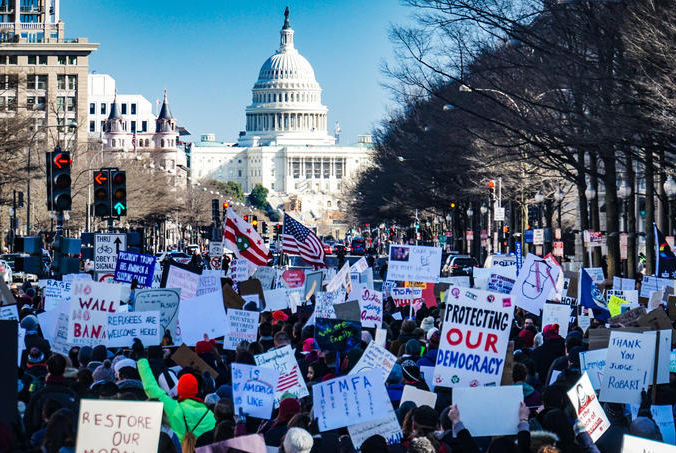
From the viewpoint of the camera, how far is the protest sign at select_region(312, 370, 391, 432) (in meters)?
9.02

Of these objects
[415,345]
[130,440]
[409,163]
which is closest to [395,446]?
[130,440]

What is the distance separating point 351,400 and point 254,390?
111cm

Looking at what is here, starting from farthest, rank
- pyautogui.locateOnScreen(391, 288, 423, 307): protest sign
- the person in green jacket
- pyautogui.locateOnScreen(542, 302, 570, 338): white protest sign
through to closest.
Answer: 1. pyautogui.locateOnScreen(391, 288, 423, 307): protest sign
2. pyautogui.locateOnScreen(542, 302, 570, 338): white protest sign
3. the person in green jacket

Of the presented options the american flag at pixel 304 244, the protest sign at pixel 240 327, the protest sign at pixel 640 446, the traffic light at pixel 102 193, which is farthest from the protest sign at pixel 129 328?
the american flag at pixel 304 244

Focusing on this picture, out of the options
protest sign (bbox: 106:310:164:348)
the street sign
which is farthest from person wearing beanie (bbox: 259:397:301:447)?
the street sign

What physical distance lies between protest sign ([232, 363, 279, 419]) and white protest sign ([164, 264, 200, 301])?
26.4 feet

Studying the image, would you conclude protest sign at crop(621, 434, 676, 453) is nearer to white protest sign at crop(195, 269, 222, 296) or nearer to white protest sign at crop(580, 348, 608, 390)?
white protest sign at crop(580, 348, 608, 390)

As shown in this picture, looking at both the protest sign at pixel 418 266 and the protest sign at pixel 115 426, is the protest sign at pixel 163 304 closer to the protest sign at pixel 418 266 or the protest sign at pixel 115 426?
the protest sign at pixel 418 266

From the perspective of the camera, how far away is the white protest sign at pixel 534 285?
732 inches

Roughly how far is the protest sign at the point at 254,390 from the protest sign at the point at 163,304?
600 centimetres

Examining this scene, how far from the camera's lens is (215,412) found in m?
9.23

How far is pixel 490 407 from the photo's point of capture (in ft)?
28.9

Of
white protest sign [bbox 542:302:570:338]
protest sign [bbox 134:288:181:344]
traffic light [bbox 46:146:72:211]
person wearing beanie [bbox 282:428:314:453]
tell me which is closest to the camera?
person wearing beanie [bbox 282:428:314:453]

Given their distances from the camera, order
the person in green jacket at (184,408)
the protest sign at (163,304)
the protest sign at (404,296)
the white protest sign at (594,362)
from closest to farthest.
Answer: the person in green jacket at (184,408)
the white protest sign at (594,362)
the protest sign at (163,304)
the protest sign at (404,296)
